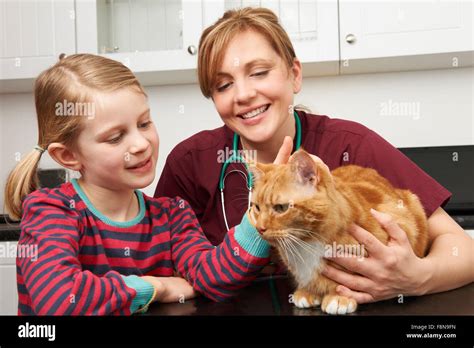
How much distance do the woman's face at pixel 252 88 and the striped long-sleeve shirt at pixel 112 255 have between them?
0.89 feet

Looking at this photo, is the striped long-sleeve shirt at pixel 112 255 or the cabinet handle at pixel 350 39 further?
the cabinet handle at pixel 350 39

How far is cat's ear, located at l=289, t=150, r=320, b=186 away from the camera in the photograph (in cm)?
82

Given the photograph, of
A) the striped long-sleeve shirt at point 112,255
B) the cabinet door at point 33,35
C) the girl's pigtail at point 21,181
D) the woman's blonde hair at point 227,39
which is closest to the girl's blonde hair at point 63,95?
the girl's pigtail at point 21,181

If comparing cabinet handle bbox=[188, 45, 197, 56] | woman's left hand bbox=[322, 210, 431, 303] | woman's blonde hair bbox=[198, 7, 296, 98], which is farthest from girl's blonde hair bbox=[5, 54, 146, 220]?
cabinet handle bbox=[188, 45, 197, 56]

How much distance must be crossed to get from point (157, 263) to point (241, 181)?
39cm

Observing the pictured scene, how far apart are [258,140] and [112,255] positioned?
1.46ft

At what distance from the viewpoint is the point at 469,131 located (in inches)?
96.3

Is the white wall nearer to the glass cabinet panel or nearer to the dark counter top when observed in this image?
the glass cabinet panel

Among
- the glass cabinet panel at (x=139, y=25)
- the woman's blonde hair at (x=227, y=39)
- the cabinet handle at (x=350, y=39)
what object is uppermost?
the glass cabinet panel at (x=139, y=25)

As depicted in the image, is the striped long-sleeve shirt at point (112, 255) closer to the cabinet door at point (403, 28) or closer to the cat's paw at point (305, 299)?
the cat's paw at point (305, 299)

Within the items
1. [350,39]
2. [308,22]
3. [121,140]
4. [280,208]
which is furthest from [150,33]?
[280,208]

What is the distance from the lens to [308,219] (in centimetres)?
85

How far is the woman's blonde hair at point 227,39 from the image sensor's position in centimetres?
121
